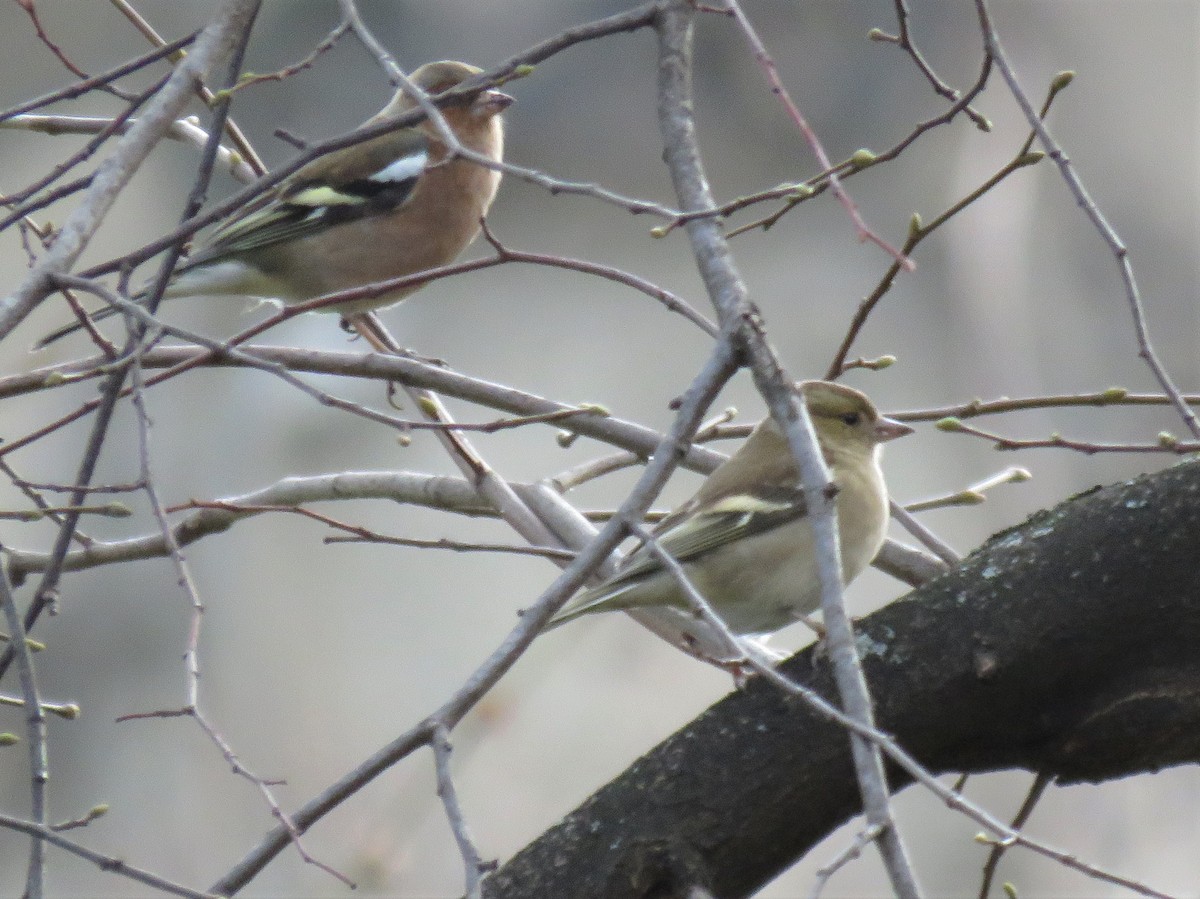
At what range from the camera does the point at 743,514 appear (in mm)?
3580

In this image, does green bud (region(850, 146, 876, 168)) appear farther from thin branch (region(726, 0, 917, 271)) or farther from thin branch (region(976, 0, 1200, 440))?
thin branch (region(976, 0, 1200, 440))

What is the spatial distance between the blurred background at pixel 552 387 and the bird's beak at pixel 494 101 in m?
3.15

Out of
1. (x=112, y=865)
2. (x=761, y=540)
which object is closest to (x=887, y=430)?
(x=761, y=540)

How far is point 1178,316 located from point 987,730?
10.4 m

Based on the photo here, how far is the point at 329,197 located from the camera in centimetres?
486

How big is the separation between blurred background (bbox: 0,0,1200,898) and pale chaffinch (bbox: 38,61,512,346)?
2.81 m

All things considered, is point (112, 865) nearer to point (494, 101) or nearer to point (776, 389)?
point (776, 389)

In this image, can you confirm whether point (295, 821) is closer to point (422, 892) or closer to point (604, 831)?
point (604, 831)

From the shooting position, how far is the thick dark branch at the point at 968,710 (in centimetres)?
229

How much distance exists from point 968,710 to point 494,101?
10.9 ft

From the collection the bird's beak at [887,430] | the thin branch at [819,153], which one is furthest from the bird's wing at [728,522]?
the thin branch at [819,153]

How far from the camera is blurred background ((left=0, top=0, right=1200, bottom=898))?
28.6 ft

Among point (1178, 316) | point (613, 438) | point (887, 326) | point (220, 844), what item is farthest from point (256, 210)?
point (1178, 316)

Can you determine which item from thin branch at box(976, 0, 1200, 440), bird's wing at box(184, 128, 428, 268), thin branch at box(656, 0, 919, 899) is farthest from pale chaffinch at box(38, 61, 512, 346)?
thin branch at box(976, 0, 1200, 440)
